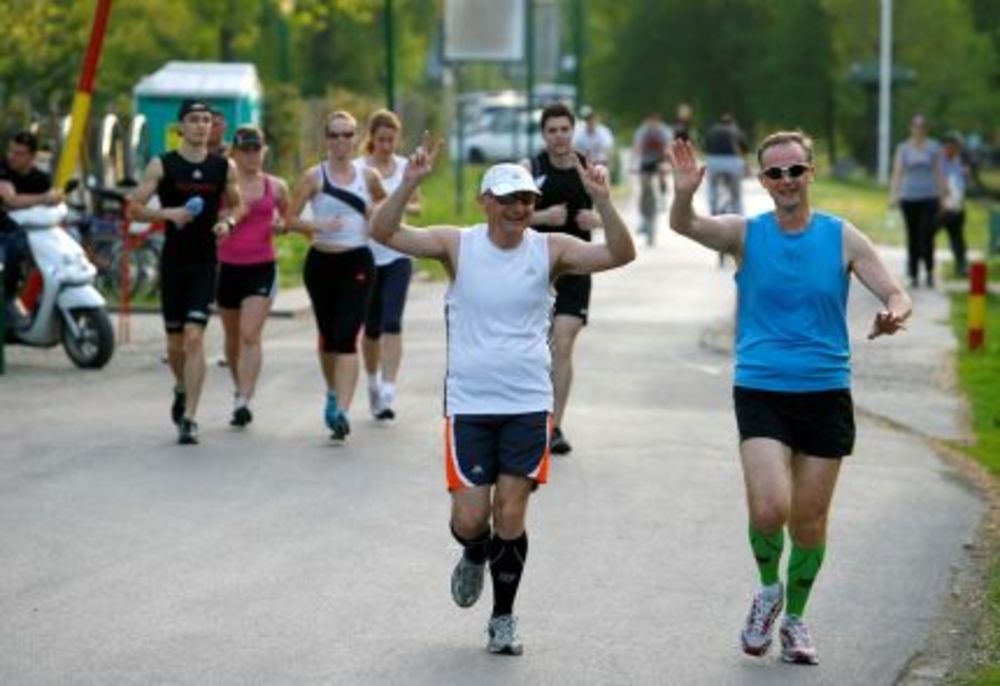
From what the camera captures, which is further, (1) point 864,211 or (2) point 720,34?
Result: (2) point 720,34

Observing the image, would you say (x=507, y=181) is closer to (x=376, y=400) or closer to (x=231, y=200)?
(x=231, y=200)

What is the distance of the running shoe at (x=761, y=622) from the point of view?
31.1 ft

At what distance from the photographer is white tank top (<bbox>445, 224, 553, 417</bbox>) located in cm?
970

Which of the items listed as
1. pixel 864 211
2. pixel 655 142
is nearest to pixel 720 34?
pixel 864 211

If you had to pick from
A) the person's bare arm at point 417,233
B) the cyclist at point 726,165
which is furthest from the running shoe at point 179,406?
the cyclist at point 726,165

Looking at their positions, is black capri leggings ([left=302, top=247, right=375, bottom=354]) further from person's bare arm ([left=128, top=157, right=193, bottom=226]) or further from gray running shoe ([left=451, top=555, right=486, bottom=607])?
gray running shoe ([left=451, top=555, right=486, bottom=607])

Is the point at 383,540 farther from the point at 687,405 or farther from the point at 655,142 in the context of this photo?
the point at 655,142

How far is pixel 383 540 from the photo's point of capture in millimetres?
12008

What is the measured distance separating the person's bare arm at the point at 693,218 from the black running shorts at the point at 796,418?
48 cm

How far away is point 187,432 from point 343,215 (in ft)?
4.91

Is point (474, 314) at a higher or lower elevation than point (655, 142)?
higher

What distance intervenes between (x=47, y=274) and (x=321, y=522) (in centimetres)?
782

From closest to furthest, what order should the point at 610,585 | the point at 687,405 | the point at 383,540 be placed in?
the point at 610,585, the point at 383,540, the point at 687,405

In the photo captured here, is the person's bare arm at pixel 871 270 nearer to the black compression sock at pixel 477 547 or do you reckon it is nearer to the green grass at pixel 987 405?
the green grass at pixel 987 405
